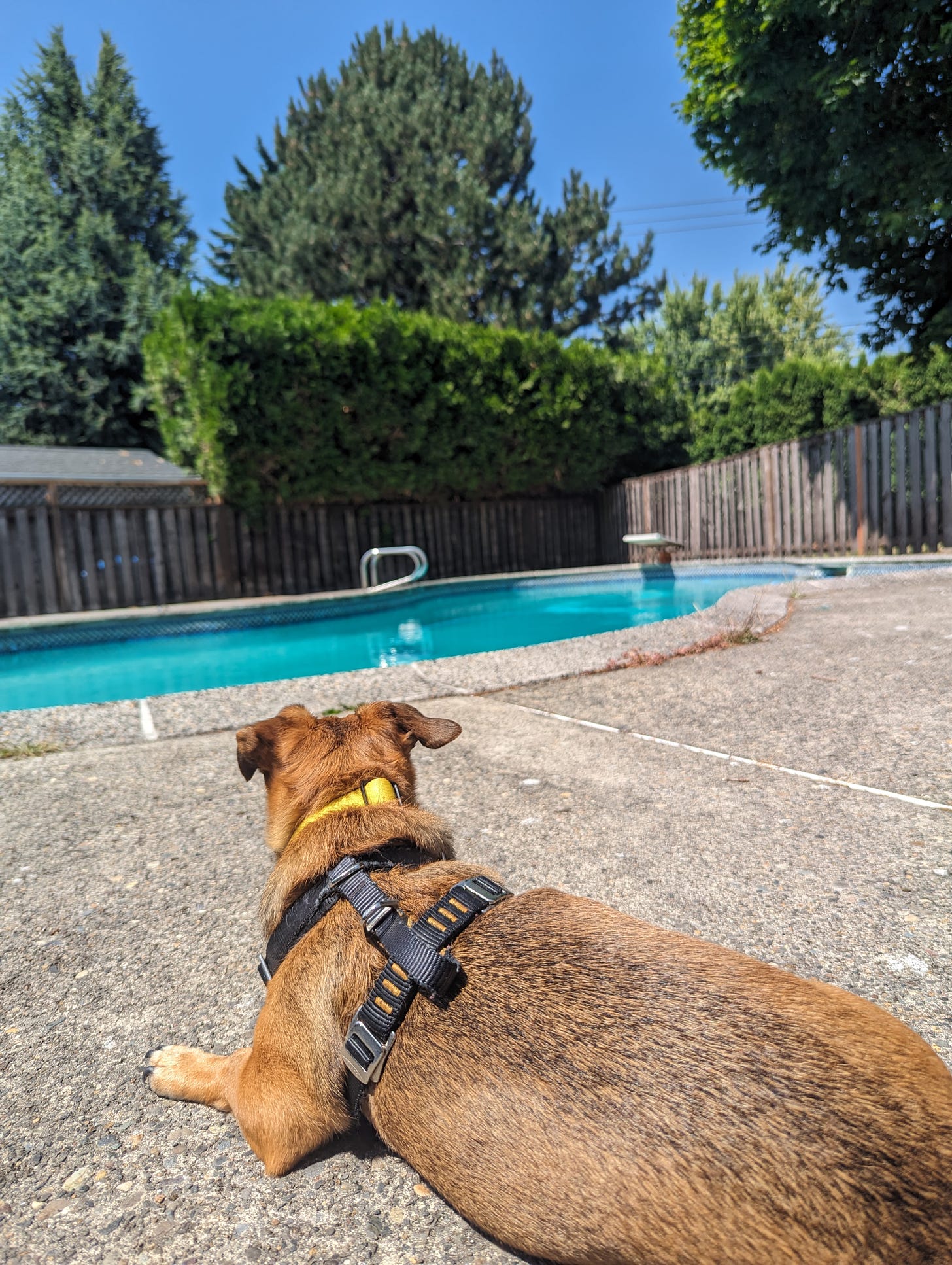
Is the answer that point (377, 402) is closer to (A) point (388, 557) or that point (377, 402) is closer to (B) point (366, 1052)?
(A) point (388, 557)

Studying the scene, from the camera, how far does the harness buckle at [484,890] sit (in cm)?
137

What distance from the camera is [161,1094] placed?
155 cm

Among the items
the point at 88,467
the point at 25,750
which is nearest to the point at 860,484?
the point at 25,750

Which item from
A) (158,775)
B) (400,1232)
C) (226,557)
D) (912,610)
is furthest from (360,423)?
(400,1232)

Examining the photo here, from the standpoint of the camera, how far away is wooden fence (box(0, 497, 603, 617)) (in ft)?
42.2

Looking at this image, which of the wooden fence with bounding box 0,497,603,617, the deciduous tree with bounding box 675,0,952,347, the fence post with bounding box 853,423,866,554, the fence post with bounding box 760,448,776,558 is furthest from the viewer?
the fence post with bounding box 760,448,776,558

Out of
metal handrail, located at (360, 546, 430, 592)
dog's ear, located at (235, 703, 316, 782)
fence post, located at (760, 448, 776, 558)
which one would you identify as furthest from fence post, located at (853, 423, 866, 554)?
dog's ear, located at (235, 703, 316, 782)

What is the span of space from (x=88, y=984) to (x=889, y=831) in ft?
8.33

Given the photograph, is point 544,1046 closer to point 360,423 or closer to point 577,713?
point 577,713

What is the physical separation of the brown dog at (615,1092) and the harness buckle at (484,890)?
0.04 meters

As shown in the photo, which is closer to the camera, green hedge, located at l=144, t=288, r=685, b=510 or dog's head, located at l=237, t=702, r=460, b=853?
dog's head, located at l=237, t=702, r=460, b=853

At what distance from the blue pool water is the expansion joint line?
15.4 ft

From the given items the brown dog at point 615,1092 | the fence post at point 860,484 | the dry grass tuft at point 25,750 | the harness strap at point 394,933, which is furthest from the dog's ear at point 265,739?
the fence post at point 860,484

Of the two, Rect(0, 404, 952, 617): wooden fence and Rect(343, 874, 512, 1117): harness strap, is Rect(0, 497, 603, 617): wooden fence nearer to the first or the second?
Rect(0, 404, 952, 617): wooden fence
